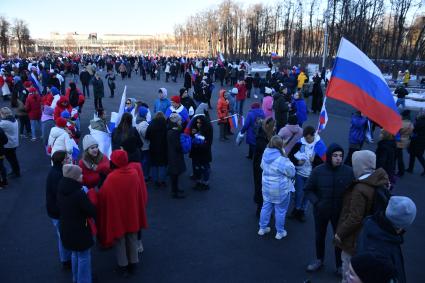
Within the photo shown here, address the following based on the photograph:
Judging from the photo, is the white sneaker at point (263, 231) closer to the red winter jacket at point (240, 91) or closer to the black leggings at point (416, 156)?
the black leggings at point (416, 156)

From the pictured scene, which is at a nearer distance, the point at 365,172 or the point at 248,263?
the point at 365,172

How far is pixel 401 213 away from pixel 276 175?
2.44 m

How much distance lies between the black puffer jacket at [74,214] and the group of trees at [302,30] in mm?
34542

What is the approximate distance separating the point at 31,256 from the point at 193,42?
8861cm

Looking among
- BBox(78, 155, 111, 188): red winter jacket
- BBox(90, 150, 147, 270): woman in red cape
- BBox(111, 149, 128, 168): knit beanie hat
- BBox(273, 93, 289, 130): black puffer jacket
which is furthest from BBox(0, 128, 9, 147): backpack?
BBox(273, 93, 289, 130): black puffer jacket

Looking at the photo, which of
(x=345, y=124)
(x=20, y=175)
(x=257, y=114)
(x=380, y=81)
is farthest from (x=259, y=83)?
(x=380, y=81)

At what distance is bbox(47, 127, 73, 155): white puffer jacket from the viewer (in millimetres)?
6441

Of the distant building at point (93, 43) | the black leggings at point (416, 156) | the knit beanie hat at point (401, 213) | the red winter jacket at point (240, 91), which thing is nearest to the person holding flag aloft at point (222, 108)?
the red winter jacket at point (240, 91)

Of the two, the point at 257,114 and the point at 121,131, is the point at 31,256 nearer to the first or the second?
the point at 121,131

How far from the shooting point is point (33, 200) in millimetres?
6984

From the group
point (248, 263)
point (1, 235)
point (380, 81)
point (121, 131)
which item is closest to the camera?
point (380, 81)

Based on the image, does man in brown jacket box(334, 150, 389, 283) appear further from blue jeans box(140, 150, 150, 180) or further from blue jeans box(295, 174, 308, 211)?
blue jeans box(140, 150, 150, 180)

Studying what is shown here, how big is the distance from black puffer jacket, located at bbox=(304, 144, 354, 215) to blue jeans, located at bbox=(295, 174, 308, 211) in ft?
5.38

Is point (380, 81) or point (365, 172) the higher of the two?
point (380, 81)
